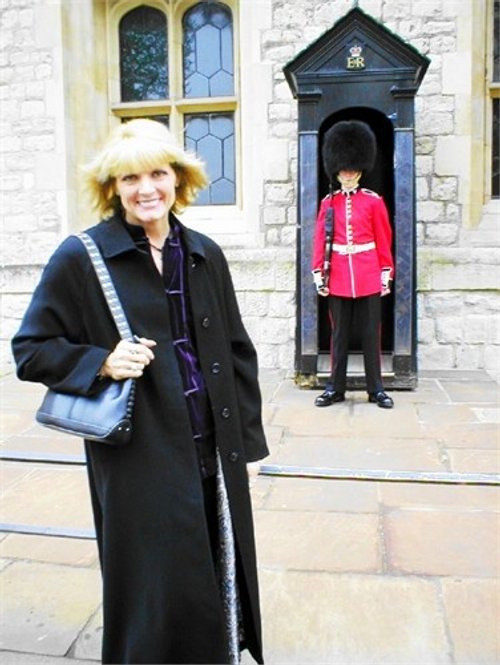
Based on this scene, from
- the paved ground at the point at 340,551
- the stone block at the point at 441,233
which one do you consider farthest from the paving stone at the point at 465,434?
the stone block at the point at 441,233

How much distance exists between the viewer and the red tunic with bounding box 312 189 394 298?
14.8 ft

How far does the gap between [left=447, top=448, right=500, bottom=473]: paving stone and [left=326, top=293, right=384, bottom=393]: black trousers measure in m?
1.06

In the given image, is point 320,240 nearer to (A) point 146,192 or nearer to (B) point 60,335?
(A) point 146,192

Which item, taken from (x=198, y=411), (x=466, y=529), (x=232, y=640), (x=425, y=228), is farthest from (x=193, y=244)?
(x=425, y=228)

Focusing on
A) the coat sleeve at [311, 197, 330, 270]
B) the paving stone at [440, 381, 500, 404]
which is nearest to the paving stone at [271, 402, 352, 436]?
the paving stone at [440, 381, 500, 404]

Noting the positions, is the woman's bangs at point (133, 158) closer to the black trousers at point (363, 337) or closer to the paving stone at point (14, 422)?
the paving stone at point (14, 422)

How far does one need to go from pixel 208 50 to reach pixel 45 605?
5.27 m

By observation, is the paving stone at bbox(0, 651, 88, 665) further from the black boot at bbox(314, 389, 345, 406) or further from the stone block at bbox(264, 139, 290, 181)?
the stone block at bbox(264, 139, 290, 181)

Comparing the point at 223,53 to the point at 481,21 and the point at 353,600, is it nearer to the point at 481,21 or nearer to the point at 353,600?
the point at 481,21

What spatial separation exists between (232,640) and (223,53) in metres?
5.58

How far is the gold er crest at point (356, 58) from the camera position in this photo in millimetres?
4848

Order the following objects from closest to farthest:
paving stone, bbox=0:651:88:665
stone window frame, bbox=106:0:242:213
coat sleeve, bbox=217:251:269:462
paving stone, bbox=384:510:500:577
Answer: coat sleeve, bbox=217:251:269:462 → paving stone, bbox=0:651:88:665 → paving stone, bbox=384:510:500:577 → stone window frame, bbox=106:0:242:213

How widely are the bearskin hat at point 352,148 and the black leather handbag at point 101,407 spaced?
11.1 feet

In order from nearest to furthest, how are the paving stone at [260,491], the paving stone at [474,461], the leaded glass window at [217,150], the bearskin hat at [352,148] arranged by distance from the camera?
the paving stone at [260,491], the paving stone at [474,461], the bearskin hat at [352,148], the leaded glass window at [217,150]
